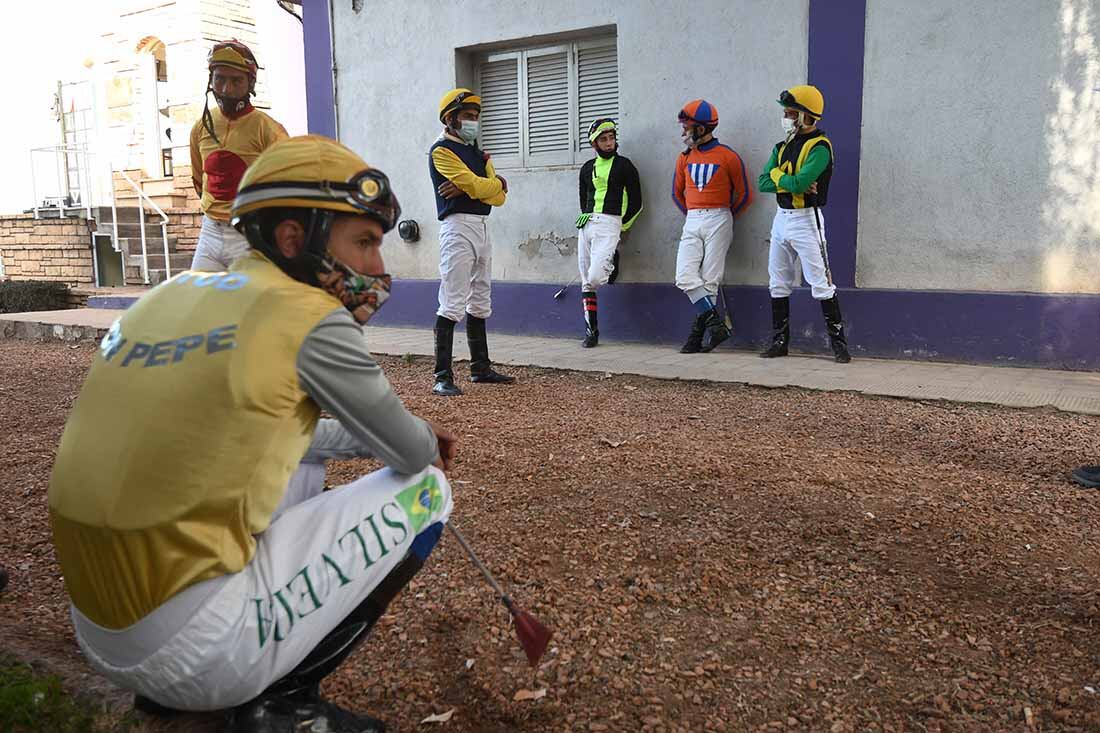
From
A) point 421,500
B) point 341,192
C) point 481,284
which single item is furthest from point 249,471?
point 481,284

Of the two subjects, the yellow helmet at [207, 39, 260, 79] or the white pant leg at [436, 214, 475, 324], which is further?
the white pant leg at [436, 214, 475, 324]

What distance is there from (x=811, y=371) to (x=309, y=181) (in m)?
5.49

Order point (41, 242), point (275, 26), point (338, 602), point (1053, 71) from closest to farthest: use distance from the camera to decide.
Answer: point (338, 602), point (1053, 71), point (41, 242), point (275, 26)

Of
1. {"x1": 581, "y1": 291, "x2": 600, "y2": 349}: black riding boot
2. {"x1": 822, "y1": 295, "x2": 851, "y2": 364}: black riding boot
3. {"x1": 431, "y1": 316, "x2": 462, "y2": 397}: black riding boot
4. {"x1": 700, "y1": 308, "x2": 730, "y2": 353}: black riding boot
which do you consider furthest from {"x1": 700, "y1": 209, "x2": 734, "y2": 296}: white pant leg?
{"x1": 431, "y1": 316, "x2": 462, "y2": 397}: black riding boot

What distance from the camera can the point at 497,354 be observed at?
26.0 ft

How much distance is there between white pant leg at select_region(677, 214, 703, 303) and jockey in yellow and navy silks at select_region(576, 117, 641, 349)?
649 mm

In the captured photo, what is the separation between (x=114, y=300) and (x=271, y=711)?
437 inches

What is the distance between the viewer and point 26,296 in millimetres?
12102

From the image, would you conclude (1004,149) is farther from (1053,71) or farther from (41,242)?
(41,242)

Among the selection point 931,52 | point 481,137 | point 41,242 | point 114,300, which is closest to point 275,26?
point 41,242

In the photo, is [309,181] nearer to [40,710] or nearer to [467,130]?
[40,710]

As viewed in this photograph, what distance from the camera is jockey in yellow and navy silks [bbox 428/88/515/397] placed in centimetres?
613

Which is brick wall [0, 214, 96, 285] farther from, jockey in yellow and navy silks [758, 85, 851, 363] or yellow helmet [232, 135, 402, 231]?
yellow helmet [232, 135, 402, 231]

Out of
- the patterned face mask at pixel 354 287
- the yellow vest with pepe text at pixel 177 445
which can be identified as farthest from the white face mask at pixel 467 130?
the yellow vest with pepe text at pixel 177 445
